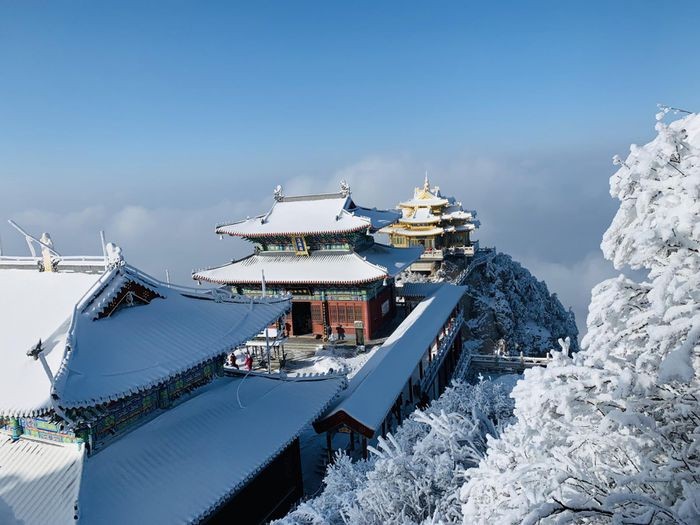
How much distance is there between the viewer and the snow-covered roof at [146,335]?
9.70 meters

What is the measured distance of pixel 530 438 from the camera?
20.4 ft

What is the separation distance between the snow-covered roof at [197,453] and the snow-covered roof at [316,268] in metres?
10.0

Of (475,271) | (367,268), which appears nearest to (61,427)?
(367,268)

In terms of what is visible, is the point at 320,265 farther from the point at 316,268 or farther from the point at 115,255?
the point at 115,255

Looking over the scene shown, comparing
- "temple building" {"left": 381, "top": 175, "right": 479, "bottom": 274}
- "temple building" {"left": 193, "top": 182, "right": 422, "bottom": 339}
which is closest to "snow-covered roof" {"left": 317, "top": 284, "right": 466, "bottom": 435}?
"temple building" {"left": 193, "top": 182, "right": 422, "bottom": 339}

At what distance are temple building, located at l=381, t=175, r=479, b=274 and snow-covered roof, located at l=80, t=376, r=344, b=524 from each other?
33.3 metres

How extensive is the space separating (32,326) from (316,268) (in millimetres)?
15529

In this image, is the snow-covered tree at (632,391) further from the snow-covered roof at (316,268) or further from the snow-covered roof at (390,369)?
the snow-covered roof at (316,268)

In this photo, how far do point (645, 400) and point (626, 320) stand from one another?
3.38ft

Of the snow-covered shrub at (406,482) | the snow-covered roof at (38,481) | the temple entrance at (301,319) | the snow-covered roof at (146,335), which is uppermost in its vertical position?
the snow-covered roof at (146,335)

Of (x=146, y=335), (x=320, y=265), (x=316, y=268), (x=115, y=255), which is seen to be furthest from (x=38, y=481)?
(x=320, y=265)

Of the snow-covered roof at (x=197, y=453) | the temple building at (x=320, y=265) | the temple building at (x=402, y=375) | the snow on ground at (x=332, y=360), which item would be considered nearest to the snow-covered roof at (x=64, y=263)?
the snow-covered roof at (x=197, y=453)

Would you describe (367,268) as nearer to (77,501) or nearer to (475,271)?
(77,501)

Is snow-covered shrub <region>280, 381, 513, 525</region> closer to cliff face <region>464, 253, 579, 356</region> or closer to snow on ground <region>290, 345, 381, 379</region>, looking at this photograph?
snow on ground <region>290, 345, 381, 379</region>
